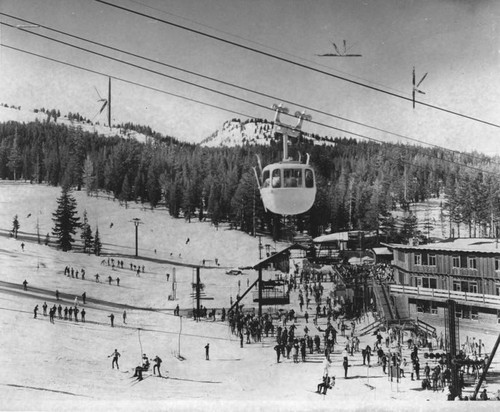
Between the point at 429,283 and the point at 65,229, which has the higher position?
the point at 65,229

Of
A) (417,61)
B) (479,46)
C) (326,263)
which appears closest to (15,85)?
(417,61)

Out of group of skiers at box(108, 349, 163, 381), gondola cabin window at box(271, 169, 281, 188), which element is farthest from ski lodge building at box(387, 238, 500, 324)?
gondola cabin window at box(271, 169, 281, 188)

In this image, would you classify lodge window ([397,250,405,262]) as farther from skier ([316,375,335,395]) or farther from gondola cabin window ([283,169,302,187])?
gondola cabin window ([283,169,302,187])

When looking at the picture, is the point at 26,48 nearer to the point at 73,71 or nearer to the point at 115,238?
the point at 73,71

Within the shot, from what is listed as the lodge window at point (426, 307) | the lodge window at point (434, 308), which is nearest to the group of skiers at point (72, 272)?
the lodge window at point (426, 307)

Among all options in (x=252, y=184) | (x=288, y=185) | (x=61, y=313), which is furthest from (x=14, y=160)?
(x=288, y=185)

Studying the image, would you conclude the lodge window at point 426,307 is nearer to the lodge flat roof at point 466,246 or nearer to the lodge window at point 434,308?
the lodge window at point 434,308

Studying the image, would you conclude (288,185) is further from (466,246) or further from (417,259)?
(417,259)
